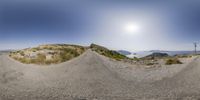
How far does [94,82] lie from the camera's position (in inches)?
1469

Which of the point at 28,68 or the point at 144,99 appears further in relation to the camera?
the point at 28,68

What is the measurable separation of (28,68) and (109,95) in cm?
1853

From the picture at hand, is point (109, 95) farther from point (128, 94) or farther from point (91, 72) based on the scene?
point (91, 72)

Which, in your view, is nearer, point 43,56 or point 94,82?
point 94,82

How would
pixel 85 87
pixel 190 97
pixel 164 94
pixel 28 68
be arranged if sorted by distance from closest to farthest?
1. pixel 190 97
2. pixel 164 94
3. pixel 85 87
4. pixel 28 68

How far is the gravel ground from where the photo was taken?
3225 cm

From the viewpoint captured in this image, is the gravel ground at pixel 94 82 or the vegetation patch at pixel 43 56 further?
the vegetation patch at pixel 43 56

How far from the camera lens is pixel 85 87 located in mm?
35562

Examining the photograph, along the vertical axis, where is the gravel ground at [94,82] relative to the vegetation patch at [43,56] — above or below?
below

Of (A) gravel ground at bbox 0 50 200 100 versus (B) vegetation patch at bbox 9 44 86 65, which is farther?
(B) vegetation patch at bbox 9 44 86 65

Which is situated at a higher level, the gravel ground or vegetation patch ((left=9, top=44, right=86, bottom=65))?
vegetation patch ((left=9, top=44, right=86, bottom=65))

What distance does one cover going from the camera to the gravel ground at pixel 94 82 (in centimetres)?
3225

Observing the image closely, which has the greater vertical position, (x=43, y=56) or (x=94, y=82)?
(x=43, y=56)

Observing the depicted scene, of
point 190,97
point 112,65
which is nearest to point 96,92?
point 190,97
